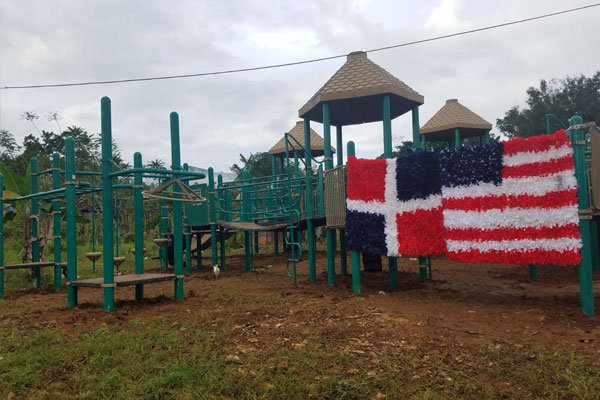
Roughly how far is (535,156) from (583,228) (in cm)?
100

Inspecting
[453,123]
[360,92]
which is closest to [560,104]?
[453,123]

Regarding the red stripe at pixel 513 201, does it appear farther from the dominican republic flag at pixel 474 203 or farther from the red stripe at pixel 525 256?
the red stripe at pixel 525 256

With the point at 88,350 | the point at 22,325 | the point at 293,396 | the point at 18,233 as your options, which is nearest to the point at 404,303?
the point at 293,396

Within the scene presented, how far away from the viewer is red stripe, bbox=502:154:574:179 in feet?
17.3

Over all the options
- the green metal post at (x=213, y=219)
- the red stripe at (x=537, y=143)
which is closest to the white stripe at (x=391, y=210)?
the red stripe at (x=537, y=143)

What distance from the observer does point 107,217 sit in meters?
6.01

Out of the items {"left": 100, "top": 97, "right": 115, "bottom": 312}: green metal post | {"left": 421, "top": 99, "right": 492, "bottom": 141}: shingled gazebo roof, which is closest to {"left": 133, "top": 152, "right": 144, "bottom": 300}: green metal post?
{"left": 100, "top": 97, "right": 115, "bottom": 312}: green metal post

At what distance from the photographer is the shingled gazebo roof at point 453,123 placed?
14.5 m

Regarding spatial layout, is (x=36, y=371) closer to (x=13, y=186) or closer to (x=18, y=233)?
(x=13, y=186)

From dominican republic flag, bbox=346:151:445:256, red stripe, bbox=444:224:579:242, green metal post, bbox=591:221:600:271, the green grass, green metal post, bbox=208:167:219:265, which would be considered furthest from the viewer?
green metal post, bbox=208:167:219:265

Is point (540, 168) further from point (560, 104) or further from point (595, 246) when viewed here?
point (560, 104)

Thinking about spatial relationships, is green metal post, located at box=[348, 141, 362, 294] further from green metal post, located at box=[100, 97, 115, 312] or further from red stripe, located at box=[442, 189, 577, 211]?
green metal post, located at box=[100, 97, 115, 312]

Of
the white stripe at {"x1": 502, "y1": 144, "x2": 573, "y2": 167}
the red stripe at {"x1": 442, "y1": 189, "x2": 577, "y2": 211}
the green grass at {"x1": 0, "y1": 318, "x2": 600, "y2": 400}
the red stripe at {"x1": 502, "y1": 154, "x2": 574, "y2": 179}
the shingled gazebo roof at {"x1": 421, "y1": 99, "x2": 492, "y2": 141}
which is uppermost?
the shingled gazebo roof at {"x1": 421, "y1": 99, "x2": 492, "y2": 141}

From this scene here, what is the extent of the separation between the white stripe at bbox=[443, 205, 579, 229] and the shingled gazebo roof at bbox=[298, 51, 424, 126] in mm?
3359
